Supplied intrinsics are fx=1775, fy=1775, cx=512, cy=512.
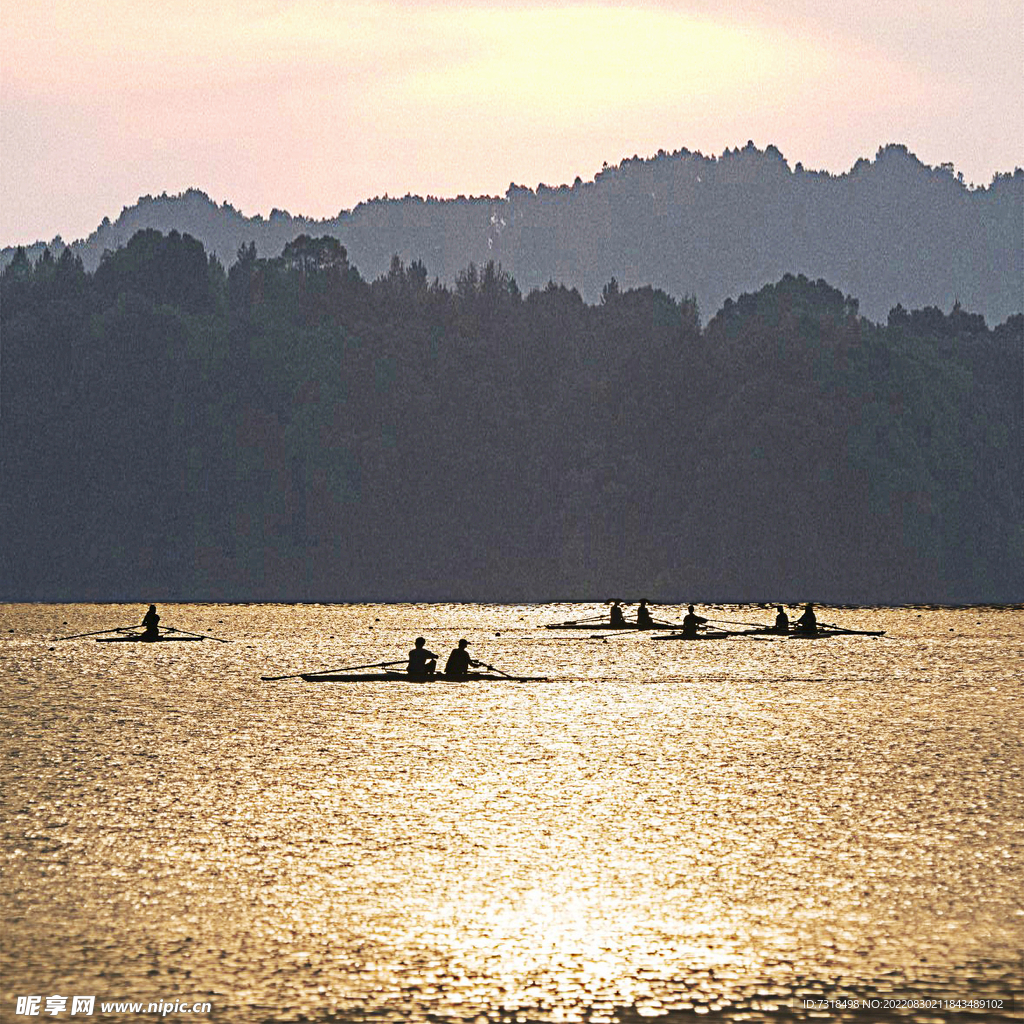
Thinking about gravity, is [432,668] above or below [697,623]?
below

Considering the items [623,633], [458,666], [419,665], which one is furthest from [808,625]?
[419,665]

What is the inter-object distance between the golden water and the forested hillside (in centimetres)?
12526

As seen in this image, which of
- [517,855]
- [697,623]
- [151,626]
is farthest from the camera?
[697,623]

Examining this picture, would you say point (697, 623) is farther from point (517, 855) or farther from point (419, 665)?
point (517, 855)

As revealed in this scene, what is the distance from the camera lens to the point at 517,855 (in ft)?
89.9

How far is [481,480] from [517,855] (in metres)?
171

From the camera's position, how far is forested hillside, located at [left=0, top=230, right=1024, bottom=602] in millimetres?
185750

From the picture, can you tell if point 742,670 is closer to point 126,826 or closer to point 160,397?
point 126,826

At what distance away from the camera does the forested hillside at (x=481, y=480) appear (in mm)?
185750

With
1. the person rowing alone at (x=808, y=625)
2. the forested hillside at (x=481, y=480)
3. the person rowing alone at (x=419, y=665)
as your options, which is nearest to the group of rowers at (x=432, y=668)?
the person rowing alone at (x=419, y=665)

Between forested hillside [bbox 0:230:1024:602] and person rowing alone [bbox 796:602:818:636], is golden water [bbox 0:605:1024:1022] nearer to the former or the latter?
person rowing alone [bbox 796:602:818:636]

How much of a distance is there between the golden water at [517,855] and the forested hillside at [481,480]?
12526 cm

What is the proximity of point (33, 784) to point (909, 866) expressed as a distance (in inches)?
761

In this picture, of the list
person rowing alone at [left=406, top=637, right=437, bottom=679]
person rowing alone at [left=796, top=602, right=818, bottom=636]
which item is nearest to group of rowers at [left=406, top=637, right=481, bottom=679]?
person rowing alone at [left=406, top=637, right=437, bottom=679]
